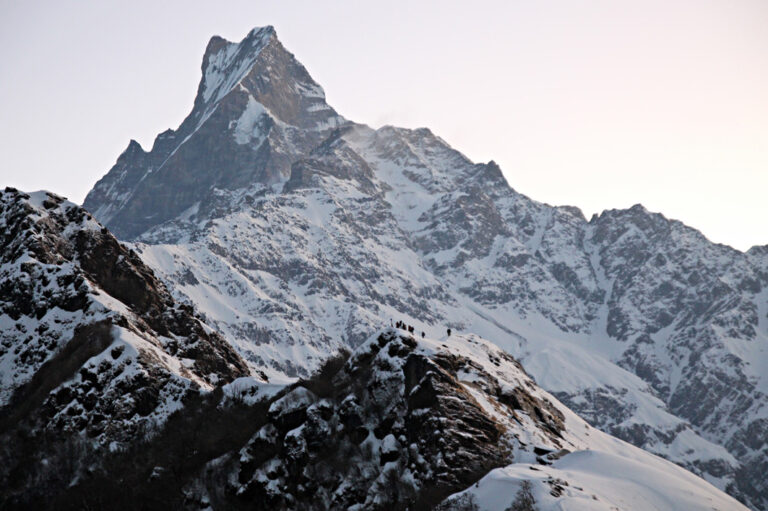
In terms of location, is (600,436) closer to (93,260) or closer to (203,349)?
(203,349)

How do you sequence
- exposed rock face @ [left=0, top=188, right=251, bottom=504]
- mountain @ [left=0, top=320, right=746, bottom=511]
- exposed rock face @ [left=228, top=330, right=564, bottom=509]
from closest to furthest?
mountain @ [left=0, top=320, right=746, bottom=511], exposed rock face @ [left=228, top=330, right=564, bottom=509], exposed rock face @ [left=0, top=188, right=251, bottom=504]

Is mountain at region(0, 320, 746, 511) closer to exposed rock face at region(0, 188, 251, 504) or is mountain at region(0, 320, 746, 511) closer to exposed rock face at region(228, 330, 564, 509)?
exposed rock face at region(228, 330, 564, 509)

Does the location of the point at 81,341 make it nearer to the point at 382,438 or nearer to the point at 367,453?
the point at 367,453

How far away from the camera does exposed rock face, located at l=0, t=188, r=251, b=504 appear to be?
94500 millimetres

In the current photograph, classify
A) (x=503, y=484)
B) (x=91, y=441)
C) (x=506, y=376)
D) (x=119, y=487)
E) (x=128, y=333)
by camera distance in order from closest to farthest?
(x=503, y=484)
(x=119, y=487)
(x=91, y=441)
(x=128, y=333)
(x=506, y=376)

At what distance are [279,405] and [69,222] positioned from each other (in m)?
46.8

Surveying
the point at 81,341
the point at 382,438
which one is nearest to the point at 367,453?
the point at 382,438

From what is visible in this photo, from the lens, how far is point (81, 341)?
101250 mm

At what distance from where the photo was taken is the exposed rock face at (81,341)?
Answer: 310ft

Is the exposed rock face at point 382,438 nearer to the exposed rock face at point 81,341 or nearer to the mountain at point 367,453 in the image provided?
the mountain at point 367,453

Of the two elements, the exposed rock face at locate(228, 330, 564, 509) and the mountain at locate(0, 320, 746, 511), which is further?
the exposed rock face at locate(228, 330, 564, 509)

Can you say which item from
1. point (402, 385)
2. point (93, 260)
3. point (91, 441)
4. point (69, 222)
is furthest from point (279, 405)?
point (69, 222)

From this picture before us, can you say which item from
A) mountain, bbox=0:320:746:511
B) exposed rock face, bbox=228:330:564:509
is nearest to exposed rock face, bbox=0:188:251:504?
mountain, bbox=0:320:746:511

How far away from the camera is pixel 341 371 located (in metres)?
97.4
